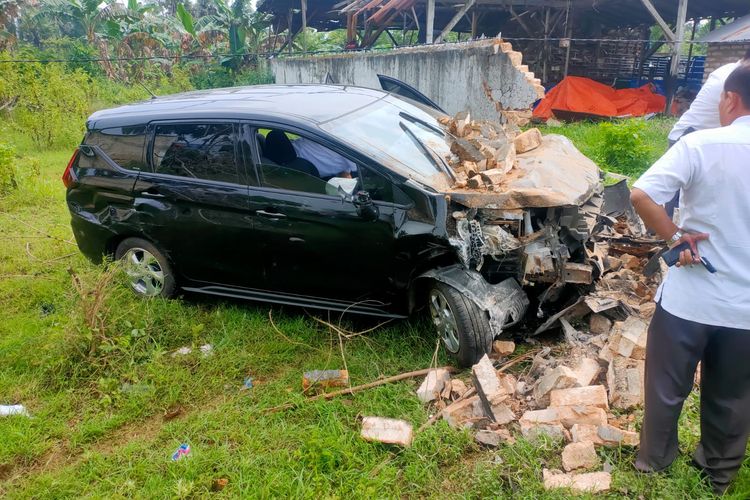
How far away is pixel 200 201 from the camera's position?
4105 millimetres

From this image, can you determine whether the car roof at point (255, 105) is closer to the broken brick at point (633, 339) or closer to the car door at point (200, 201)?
the car door at point (200, 201)

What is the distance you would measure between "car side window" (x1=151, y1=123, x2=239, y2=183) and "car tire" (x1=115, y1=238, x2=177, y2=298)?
0.71 m

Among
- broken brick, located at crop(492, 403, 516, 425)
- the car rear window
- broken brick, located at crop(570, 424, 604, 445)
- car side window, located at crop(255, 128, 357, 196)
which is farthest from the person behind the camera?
the car rear window

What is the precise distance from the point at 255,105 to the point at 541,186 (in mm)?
2204

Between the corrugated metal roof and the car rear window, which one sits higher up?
the corrugated metal roof

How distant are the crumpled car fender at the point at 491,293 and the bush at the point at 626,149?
528 cm

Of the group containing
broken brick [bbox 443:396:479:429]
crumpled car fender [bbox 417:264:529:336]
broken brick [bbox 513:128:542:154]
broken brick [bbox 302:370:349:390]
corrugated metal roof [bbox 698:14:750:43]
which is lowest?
broken brick [bbox 302:370:349:390]

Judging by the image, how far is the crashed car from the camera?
3.51 metres

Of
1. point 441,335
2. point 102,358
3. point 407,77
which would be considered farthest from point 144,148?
point 407,77

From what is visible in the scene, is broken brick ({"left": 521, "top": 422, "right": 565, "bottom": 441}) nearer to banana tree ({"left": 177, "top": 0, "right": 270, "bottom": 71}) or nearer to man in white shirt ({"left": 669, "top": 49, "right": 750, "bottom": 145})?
man in white shirt ({"left": 669, "top": 49, "right": 750, "bottom": 145})

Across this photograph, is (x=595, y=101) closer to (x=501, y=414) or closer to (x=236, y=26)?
(x=501, y=414)

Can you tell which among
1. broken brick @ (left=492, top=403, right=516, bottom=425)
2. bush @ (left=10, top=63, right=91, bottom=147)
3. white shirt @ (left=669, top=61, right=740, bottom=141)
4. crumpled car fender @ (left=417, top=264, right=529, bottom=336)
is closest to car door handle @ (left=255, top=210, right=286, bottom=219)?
crumpled car fender @ (left=417, top=264, right=529, bottom=336)

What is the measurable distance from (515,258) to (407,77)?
808 centimetres

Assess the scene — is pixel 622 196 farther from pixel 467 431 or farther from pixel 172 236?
pixel 172 236
